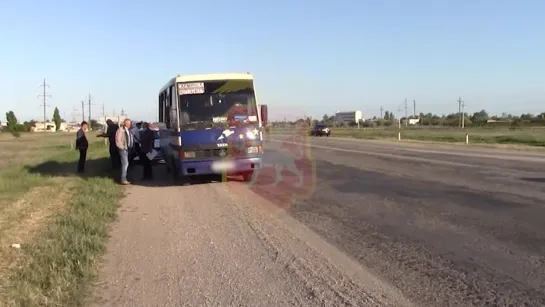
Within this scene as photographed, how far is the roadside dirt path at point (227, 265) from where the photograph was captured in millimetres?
5199

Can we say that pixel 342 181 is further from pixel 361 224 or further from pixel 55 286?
pixel 55 286

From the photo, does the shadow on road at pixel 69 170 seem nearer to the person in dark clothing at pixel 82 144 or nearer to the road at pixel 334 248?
the person in dark clothing at pixel 82 144

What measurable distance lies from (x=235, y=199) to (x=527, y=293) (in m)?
7.54

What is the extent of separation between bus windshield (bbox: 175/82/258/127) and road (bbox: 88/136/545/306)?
2.09m

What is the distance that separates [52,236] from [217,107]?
7.10 meters

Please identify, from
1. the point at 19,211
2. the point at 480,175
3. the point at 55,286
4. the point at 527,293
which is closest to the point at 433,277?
the point at 527,293

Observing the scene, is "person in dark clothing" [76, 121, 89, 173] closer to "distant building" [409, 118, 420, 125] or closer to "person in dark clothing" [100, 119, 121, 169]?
"person in dark clothing" [100, 119, 121, 169]

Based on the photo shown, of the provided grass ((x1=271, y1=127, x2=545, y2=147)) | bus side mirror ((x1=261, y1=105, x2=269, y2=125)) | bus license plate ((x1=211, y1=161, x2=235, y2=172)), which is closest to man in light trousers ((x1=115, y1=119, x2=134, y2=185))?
bus license plate ((x1=211, y1=161, x2=235, y2=172))

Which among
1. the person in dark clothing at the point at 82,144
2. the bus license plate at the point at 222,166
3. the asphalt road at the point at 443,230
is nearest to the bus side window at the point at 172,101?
the bus license plate at the point at 222,166

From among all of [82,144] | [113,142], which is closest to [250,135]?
[113,142]

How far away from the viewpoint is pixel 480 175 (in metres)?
15.5

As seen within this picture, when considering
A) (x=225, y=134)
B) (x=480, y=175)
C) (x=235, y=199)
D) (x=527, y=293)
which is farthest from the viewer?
(x=480, y=175)

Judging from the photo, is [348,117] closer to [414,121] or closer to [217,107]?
[414,121]

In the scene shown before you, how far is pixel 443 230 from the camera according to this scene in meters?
8.09
